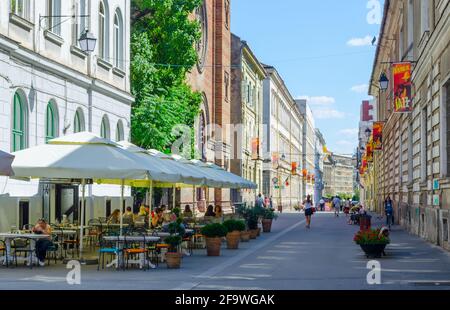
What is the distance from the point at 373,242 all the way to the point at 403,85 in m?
10.1

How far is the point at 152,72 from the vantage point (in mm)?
37281

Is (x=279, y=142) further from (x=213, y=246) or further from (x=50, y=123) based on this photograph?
(x=213, y=246)

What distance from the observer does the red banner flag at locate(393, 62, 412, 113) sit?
94.5 ft

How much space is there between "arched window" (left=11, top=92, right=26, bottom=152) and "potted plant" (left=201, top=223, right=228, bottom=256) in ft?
19.1

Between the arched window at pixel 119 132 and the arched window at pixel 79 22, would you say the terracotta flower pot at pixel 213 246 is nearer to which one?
the arched window at pixel 79 22

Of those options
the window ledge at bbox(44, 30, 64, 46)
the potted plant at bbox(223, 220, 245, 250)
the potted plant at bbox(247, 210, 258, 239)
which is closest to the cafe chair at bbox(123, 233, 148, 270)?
the potted plant at bbox(223, 220, 245, 250)

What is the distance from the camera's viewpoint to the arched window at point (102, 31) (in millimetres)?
31000

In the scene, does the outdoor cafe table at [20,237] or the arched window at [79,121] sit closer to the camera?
Answer: the outdoor cafe table at [20,237]

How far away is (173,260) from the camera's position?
17.8 m

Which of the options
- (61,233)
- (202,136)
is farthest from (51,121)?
(202,136)

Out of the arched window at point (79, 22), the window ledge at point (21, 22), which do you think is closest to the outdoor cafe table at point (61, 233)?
the window ledge at point (21, 22)

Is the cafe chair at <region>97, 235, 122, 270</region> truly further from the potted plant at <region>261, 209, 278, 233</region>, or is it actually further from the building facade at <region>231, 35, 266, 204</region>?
the building facade at <region>231, 35, 266, 204</region>

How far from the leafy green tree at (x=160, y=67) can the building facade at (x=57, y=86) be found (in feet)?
9.09

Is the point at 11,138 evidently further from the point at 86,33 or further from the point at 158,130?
the point at 158,130
